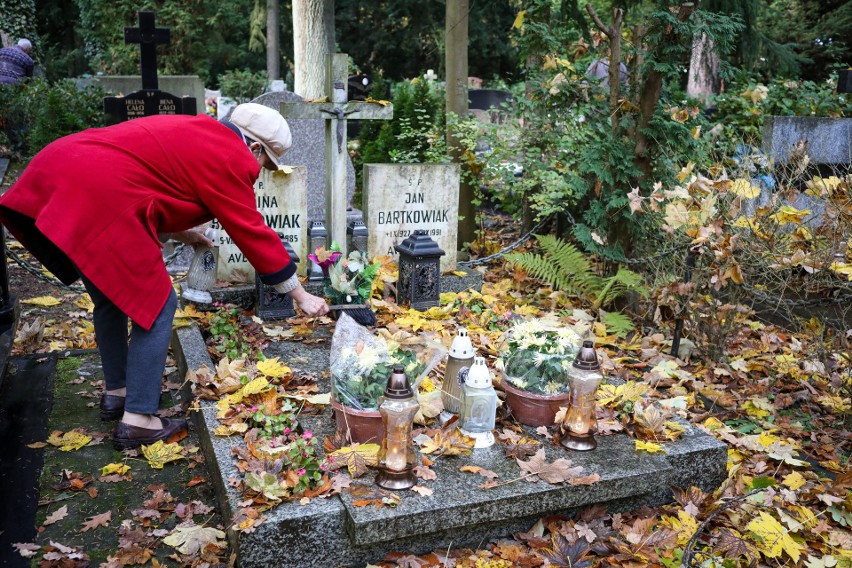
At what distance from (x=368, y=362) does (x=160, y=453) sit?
42.4 inches

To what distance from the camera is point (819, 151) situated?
311 inches

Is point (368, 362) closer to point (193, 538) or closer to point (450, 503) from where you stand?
point (450, 503)

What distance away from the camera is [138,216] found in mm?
3105

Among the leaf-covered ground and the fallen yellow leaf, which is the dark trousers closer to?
the leaf-covered ground

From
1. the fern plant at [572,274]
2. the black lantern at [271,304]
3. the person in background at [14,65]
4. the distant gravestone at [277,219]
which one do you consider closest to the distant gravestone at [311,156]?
the distant gravestone at [277,219]

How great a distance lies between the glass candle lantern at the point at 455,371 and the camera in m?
3.38

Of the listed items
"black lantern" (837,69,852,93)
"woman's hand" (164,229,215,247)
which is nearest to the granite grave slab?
"woman's hand" (164,229,215,247)

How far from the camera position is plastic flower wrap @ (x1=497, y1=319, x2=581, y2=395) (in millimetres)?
3348

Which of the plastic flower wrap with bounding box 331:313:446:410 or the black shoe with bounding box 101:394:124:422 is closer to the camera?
the plastic flower wrap with bounding box 331:313:446:410

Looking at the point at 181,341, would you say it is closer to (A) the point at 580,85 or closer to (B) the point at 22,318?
(B) the point at 22,318

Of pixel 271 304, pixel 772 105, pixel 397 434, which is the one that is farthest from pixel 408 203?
pixel 772 105

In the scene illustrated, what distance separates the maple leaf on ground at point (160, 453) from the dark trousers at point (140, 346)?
0.16m

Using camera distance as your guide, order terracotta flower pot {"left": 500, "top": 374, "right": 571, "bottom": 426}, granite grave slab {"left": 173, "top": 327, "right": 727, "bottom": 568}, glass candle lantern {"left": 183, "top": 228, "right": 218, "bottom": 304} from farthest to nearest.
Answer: glass candle lantern {"left": 183, "top": 228, "right": 218, "bottom": 304}, terracotta flower pot {"left": 500, "top": 374, "right": 571, "bottom": 426}, granite grave slab {"left": 173, "top": 327, "right": 727, "bottom": 568}

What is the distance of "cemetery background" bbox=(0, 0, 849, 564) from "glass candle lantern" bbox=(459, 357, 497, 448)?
1.57 feet
